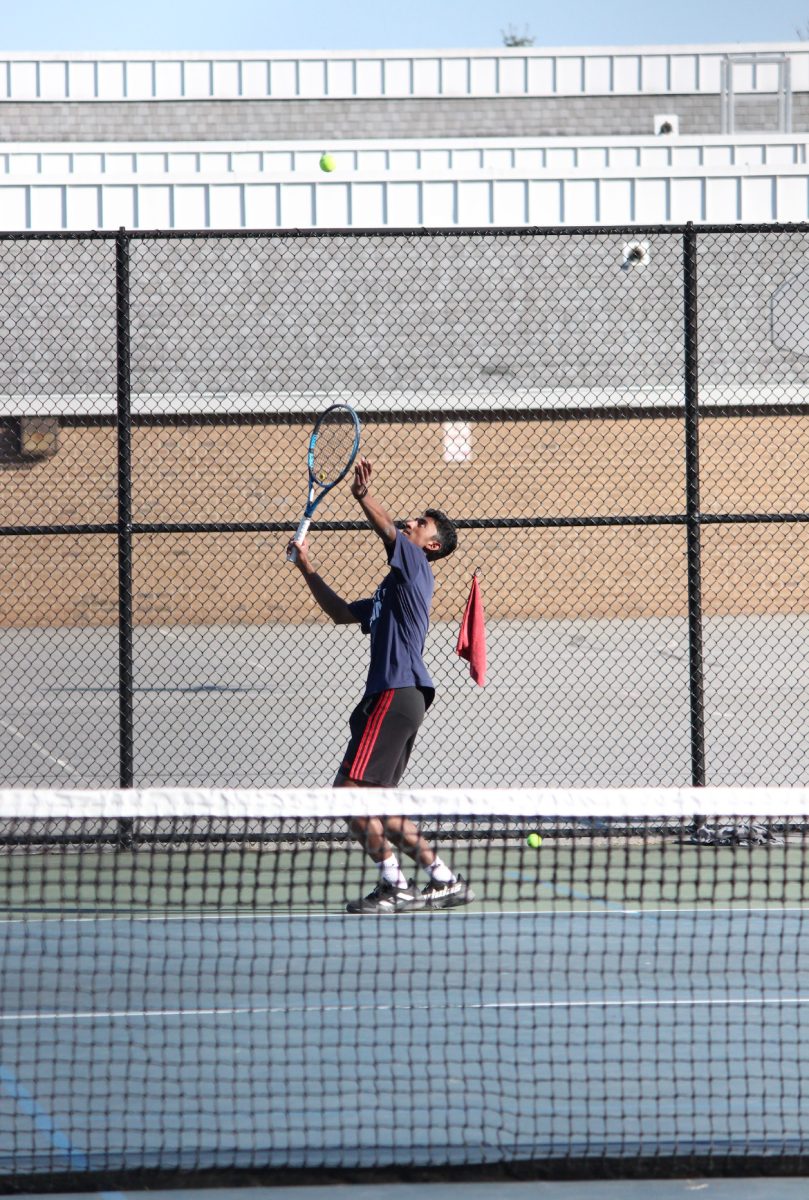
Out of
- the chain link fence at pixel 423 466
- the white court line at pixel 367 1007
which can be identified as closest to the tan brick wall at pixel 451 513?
the chain link fence at pixel 423 466

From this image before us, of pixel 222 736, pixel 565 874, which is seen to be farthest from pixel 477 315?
pixel 565 874

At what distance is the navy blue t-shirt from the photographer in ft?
21.9

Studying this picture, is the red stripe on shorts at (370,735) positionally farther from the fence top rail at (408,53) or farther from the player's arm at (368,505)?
the fence top rail at (408,53)

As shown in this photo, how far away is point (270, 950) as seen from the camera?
6.04 metres

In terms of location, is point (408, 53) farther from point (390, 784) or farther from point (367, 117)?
point (390, 784)

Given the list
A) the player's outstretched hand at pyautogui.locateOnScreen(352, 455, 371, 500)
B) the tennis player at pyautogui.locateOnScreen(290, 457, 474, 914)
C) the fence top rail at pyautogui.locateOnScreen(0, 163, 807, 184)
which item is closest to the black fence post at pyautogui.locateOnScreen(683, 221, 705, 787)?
the tennis player at pyautogui.locateOnScreen(290, 457, 474, 914)

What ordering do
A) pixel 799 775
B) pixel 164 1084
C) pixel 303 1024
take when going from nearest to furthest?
pixel 164 1084 < pixel 303 1024 < pixel 799 775

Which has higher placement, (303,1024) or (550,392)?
(550,392)

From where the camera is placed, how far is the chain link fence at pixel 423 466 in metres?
13.4

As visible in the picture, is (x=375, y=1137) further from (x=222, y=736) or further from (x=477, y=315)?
(x=477, y=315)

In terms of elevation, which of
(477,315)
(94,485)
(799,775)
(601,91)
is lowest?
(799,775)

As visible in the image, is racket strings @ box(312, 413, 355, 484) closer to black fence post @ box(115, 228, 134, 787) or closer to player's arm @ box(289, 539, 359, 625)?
black fence post @ box(115, 228, 134, 787)

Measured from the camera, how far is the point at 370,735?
6.66m

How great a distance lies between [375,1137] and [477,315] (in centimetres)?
1171
